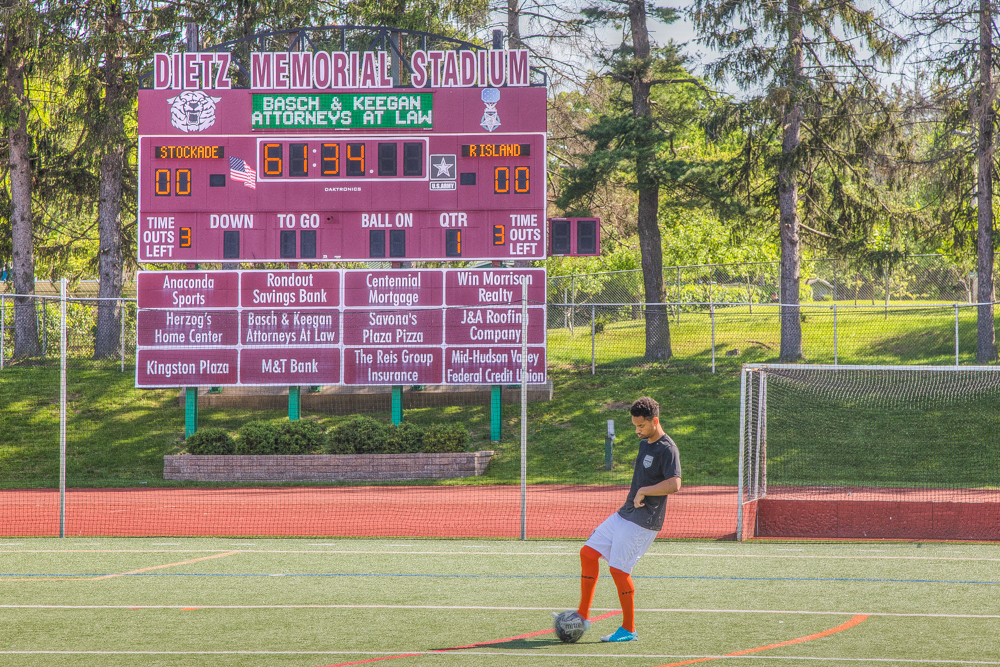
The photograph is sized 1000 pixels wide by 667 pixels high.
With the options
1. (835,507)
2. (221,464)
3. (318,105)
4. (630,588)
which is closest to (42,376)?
(221,464)

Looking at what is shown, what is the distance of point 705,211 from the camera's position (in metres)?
27.1

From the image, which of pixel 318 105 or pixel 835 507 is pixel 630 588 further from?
pixel 318 105

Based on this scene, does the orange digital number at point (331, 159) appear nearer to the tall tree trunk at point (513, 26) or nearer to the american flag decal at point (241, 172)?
the american flag decal at point (241, 172)

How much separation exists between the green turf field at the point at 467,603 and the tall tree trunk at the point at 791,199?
45.3 ft

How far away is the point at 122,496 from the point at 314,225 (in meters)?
6.01

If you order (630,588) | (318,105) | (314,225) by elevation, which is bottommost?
(630,588)

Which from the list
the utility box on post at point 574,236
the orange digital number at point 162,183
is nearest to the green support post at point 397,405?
the utility box on post at point 574,236

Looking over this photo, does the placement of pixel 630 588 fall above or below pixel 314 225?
below

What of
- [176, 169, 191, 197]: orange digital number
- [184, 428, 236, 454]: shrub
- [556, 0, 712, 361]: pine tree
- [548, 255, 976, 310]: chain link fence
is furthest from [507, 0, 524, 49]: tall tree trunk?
[184, 428, 236, 454]: shrub

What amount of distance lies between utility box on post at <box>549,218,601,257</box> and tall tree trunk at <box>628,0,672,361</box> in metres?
6.13

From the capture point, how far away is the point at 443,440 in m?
19.0

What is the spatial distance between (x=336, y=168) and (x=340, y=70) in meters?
1.96

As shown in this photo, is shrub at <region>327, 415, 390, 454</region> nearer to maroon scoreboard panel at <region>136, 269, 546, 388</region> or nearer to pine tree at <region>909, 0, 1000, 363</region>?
maroon scoreboard panel at <region>136, 269, 546, 388</region>

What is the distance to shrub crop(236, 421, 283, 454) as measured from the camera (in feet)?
61.4
